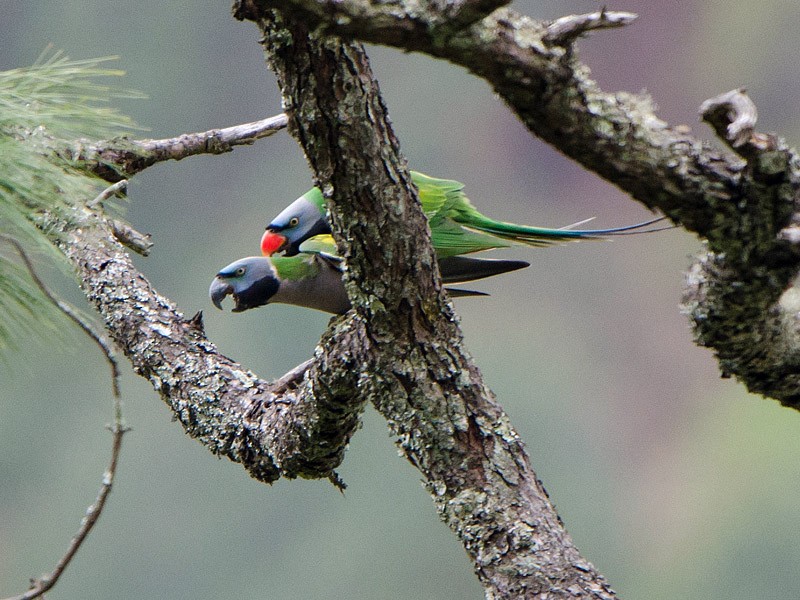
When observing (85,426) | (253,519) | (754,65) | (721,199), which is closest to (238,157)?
(85,426)

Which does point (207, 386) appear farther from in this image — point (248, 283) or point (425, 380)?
point (425, 380)

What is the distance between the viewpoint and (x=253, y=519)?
5.04 meters

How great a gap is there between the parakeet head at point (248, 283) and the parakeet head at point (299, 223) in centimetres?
9

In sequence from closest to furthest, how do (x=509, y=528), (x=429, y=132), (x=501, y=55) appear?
(x=501, y=55)
(x=509, y=528)
(x=429, y=132)

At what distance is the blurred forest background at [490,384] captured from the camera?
4.80 meters

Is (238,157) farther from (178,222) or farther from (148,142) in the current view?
(148,142)

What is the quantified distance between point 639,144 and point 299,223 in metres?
0.93

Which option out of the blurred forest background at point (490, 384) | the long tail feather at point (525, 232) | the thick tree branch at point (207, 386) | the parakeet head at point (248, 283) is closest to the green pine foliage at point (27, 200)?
the thick tree branch at point (207, 386)

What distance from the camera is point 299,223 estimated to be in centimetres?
159

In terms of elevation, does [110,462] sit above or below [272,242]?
below

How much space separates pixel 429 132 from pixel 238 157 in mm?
1482

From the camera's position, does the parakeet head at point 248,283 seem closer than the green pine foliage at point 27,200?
No

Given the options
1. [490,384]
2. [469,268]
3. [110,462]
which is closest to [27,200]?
[110,462]

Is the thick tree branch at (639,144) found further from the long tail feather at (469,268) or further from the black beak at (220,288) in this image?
the black beak at (220,288)
